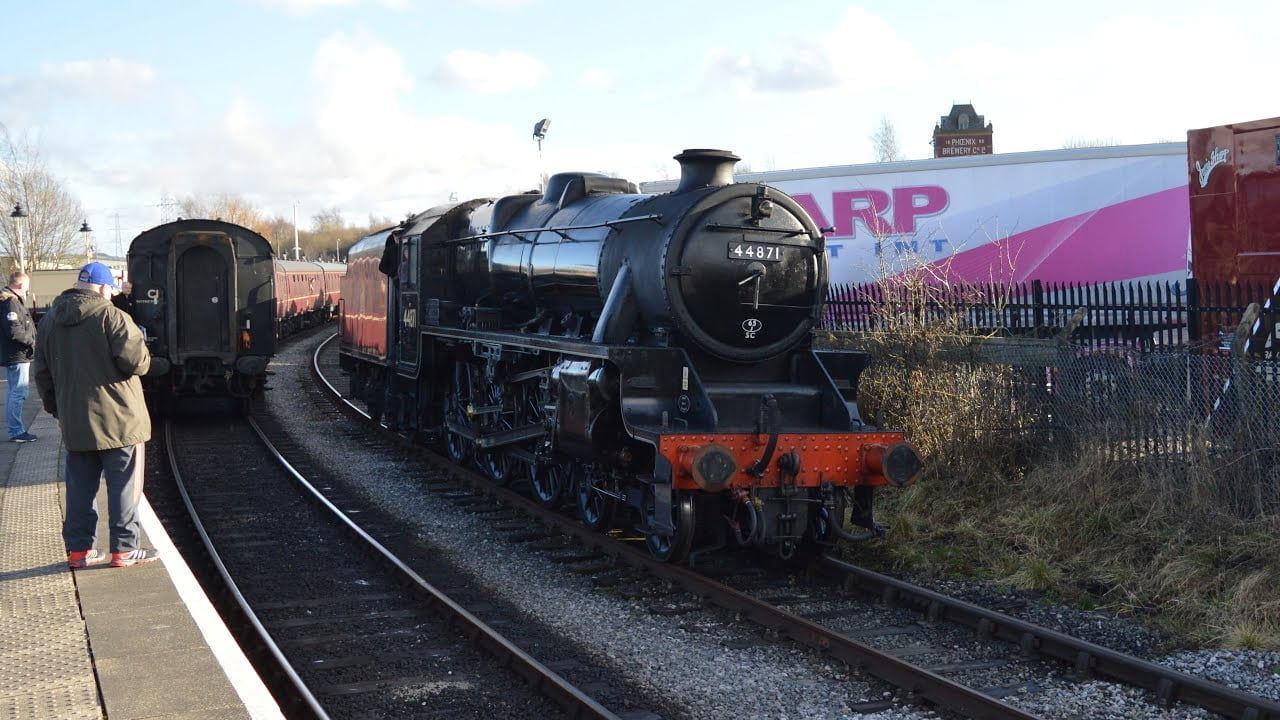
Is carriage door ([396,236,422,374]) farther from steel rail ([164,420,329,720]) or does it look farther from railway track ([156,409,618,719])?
steel rail ([164,420,329,720])

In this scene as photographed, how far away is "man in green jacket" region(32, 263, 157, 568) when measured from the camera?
21.2 feet

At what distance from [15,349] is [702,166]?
9.07 meters

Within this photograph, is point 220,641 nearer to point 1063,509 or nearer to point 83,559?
point 83,559

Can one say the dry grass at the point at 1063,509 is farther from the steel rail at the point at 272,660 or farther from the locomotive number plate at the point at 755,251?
the steel rail at the point at 272,660

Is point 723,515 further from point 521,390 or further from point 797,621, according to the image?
point 521,390

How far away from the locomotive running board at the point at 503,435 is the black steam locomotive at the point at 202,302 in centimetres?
611

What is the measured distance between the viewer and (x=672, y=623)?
6797mm

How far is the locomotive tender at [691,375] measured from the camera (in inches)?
295

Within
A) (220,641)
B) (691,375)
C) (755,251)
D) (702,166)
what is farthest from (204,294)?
(220,641)

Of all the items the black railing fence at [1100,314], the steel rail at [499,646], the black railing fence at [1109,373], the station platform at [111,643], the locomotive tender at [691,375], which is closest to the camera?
the station platform at [111,643]

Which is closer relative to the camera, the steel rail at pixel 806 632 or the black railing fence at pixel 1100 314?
the steel rail at pixel 806 632

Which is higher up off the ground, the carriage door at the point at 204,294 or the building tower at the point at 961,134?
the building tower at the point at 961,134

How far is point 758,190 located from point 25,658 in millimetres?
5571

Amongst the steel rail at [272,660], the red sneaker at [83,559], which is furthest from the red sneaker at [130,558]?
the steel rail at [272,660]
